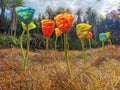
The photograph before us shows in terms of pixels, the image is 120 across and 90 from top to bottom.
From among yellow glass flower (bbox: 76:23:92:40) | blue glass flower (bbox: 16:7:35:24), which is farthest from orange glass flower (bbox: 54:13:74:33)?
yellow glass flower (bbox: 76:23:92:40)

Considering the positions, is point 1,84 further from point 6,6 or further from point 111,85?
point 6,6

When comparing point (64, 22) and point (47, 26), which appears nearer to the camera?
point (64, 22)

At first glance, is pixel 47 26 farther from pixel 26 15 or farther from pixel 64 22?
pixel 64 22

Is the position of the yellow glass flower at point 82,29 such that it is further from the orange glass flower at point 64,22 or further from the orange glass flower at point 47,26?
the orange glass flower at point 64,22

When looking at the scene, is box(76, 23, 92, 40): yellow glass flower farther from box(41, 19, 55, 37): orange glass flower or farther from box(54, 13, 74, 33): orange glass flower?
box(54, 13, 74, 33): orange glass flower

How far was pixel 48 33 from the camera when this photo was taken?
9.53ft

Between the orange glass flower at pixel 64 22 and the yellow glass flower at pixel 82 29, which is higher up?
the orange glass flower at pixel 64 22

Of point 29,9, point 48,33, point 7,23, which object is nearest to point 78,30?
point 48,33

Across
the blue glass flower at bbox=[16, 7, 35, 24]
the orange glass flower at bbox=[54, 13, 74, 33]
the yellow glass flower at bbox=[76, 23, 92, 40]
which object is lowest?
the yellow glass flower at bbox=[76, 23, 92, 40]

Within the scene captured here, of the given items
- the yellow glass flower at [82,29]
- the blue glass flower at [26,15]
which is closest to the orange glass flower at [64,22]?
the blue glass flower at [26,15]

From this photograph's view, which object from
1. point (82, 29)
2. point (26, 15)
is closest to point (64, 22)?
point (26, 15)

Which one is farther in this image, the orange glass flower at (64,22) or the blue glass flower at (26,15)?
the blue glass flower at (26,15)

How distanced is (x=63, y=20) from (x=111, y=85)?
681 millimetres

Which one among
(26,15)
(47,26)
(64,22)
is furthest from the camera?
(47,26)
